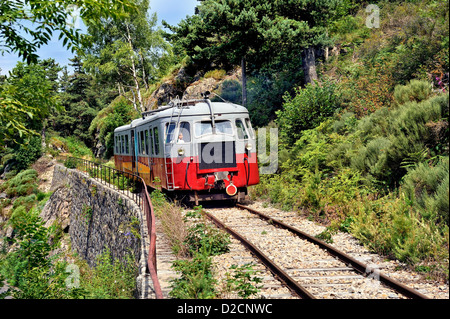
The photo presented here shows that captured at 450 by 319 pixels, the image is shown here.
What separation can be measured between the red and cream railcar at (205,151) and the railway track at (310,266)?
8.31 ft

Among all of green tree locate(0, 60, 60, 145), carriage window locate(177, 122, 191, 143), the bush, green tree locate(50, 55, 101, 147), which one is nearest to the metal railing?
carriage window locate(177, 122, 191, 143)

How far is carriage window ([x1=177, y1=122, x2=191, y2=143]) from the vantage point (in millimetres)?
12433

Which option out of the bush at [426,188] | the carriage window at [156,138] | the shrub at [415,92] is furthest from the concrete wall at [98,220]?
the shrub at [415,92]

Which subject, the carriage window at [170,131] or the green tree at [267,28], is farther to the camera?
the green tree at [267,28]

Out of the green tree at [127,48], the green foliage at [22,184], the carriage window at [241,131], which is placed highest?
the green tree at [127,48]

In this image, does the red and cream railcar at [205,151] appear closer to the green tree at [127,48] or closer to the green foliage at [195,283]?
the green foliage at [195,283]

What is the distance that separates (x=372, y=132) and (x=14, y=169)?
45.8m

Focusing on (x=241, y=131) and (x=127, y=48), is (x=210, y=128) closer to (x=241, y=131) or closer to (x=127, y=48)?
(x=241, y=131)

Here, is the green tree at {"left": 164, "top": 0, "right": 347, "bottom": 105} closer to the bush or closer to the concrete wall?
the concrete wall

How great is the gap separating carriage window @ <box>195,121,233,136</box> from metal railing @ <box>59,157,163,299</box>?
7.65 ft

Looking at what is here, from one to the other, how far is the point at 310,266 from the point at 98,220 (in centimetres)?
1229

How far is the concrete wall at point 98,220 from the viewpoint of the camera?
8923 mm

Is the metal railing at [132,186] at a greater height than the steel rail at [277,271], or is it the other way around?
the metal railing at [132,186]

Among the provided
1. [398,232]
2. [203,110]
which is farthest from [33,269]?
[398,232]
